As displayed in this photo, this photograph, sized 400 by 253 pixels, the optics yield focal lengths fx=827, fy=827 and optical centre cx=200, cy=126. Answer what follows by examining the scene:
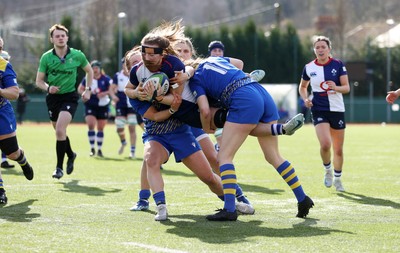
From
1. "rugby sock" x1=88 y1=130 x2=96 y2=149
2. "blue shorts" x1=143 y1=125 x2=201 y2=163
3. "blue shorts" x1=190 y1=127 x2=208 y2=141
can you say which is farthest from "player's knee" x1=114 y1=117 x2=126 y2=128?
"blue shorts" x1=143 y1=125 x2=201 y2=163

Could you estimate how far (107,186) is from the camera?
448 inches

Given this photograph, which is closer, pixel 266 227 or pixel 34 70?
pixel 266 227

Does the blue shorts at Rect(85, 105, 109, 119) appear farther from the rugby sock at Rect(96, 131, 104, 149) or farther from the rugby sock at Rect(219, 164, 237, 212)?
the rugby sock at Rect(219, 164, 237, 212)

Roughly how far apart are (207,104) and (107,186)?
415 cm

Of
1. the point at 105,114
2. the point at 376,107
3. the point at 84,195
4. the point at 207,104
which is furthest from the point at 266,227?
the point at 376,107

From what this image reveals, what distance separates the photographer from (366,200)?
9703 mm

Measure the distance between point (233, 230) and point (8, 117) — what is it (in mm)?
3717

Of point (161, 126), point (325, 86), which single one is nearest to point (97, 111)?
point (325, 86)

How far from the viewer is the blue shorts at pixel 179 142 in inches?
313

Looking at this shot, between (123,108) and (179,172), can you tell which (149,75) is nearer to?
(179,172)

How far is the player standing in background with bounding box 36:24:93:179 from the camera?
12.3m

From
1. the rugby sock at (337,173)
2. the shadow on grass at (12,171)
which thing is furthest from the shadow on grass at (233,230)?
the shadow on grass at (12,171)

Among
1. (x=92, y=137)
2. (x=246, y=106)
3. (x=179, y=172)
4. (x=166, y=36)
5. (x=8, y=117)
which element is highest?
(x=166, y=36)

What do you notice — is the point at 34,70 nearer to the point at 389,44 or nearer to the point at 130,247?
the point at 389,44
